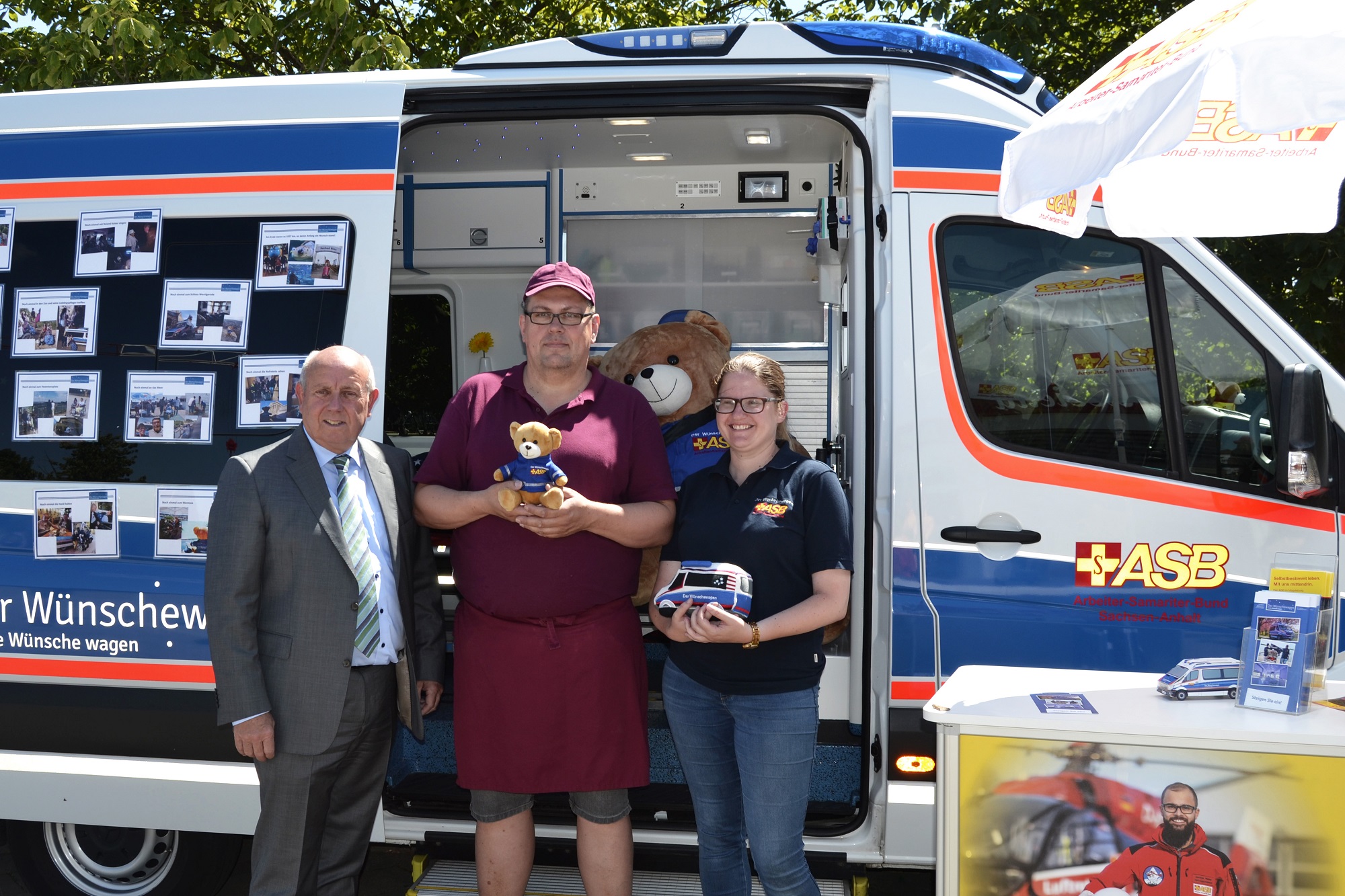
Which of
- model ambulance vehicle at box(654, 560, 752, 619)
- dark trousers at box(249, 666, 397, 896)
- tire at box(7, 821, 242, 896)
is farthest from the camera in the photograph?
tire at box(7, 821, 242, 896)

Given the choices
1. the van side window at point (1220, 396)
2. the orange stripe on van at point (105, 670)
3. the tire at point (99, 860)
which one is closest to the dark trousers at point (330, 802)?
the orange stripe on van at point (105, 670)

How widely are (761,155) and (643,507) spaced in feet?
8.22

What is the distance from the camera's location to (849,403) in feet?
11.0

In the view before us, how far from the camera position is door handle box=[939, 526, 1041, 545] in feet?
9.60

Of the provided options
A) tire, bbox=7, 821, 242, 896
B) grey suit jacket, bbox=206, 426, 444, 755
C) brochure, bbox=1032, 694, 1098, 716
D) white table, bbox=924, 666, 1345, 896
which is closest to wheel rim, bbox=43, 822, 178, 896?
tire, bbox=7, 821, 242, 896

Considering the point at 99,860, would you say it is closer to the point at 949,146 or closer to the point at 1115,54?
the point at 949,146

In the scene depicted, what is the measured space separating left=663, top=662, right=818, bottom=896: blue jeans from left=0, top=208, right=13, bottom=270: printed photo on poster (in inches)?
91.9

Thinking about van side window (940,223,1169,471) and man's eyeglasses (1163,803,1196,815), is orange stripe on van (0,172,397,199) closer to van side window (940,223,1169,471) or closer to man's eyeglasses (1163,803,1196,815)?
van side window (940,223,1169,471)

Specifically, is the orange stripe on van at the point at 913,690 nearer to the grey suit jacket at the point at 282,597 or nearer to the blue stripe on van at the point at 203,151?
the grey suit jacket at the point at 282,597

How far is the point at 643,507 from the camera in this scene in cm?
277

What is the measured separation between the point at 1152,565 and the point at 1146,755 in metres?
0.92

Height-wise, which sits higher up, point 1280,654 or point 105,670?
point 1280,654

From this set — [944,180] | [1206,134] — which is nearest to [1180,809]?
[1206,134]

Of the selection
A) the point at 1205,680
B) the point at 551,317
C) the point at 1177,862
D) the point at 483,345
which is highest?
the point at 483,345
